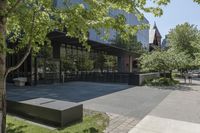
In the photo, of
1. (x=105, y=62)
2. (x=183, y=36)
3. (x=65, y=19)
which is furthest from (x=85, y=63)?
(x=183, y=36)

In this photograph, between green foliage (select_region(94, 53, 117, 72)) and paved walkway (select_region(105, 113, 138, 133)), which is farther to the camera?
green foliage (select_region(94, 53, 117, 72))

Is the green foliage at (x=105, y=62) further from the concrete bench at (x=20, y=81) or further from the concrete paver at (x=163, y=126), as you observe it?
the concrete paver at (x=163, y=126)

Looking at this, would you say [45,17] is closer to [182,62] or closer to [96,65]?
[182,62]

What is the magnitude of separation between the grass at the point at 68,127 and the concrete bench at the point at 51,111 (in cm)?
27

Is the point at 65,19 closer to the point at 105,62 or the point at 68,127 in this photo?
the point at 68,127

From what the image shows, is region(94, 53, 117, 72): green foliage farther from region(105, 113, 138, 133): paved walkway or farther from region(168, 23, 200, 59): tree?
region(105, 113, 138, 133): paved walkway

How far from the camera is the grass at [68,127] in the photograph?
18.5ft

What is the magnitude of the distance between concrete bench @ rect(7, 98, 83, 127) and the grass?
0.27 m

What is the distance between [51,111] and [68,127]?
71 cm

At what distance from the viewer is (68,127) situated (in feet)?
19.5

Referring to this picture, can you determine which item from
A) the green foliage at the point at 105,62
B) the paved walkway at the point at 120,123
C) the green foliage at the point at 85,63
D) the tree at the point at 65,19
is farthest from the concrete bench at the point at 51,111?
the green foliage at the point at 105,62

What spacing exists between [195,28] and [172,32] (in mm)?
4519

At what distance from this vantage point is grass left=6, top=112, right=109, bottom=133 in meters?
5.65

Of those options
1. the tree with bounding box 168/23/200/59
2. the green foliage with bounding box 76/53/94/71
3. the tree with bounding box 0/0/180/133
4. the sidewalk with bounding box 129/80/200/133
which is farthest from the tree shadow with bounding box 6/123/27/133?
the tree with bounding box 168/23/200/59
